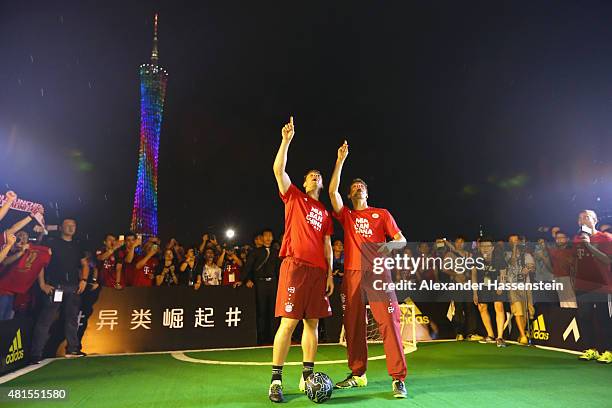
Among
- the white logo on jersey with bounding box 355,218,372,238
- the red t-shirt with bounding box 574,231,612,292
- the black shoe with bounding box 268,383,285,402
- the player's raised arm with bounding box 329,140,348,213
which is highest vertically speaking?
the player's raised arm with bounding box 329,140,348,213

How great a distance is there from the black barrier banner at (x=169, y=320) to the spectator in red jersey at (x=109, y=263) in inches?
28.5

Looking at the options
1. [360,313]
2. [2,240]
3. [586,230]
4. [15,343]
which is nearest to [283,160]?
[360,313]

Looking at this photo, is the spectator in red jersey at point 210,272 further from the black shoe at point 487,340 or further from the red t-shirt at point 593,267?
the red t-shirt at point 593,267

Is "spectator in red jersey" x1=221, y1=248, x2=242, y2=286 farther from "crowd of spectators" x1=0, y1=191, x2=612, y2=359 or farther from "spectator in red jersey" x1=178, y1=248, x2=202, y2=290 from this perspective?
"spectator in red jersey" x1=178, y1=248, x2=202, y2=290

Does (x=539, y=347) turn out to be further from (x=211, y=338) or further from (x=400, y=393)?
(x=211, y=338)

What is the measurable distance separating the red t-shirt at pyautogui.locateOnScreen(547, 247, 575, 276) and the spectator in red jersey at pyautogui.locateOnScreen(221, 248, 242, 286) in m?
6.59

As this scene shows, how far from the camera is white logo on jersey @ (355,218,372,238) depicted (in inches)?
210

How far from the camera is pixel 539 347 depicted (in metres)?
8.80

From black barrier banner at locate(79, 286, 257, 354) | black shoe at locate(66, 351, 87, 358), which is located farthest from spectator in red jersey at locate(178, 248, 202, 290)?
black shoe at locate(66, 351, 87, 358)

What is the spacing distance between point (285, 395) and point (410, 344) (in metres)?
5.05

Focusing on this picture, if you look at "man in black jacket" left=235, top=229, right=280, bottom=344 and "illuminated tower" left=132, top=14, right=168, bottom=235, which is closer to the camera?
"man in black jacket" left=235, top=229, right=280, bottom=344

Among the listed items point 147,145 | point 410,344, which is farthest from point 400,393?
point 147,145

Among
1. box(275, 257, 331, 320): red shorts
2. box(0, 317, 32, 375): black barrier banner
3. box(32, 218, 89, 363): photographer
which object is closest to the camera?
box(275, 257, 331, 320): red shorts

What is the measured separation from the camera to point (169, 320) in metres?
9.08
